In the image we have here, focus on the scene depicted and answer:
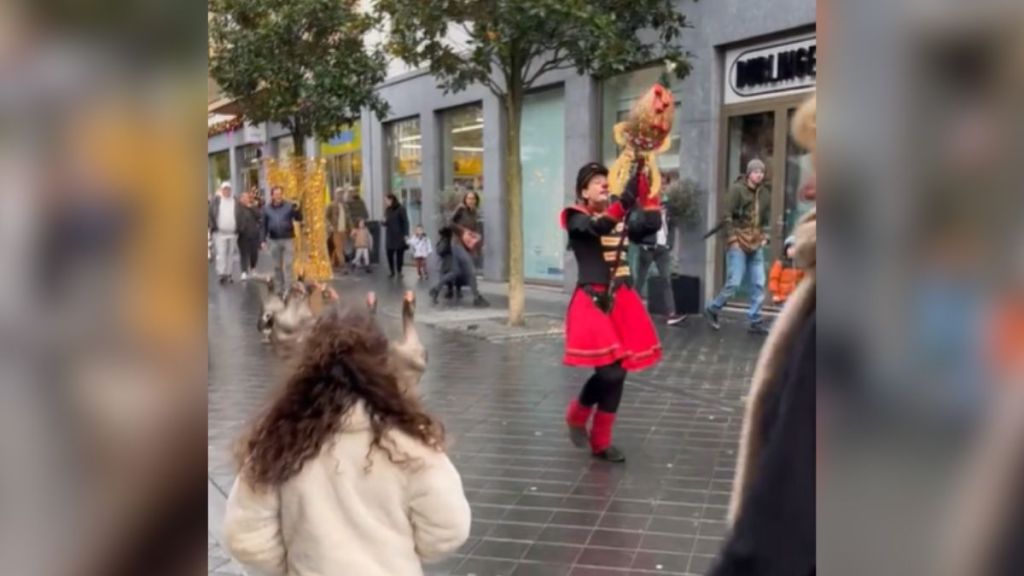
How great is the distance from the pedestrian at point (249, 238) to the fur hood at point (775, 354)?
17204mm

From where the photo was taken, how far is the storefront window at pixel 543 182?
52.5 ft

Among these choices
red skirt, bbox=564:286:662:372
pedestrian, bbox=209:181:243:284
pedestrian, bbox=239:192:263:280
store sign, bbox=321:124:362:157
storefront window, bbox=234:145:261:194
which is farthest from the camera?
storefront window, bbox=234:145:261:194

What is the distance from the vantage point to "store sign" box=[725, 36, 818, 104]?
11109 mm

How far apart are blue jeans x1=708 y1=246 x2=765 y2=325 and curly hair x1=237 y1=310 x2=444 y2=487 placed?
8.52 meters

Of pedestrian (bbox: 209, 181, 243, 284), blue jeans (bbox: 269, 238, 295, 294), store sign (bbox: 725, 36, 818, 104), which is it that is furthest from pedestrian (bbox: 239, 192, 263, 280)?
store sign (bbox: 725, 36, 818, 104)

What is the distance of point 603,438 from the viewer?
542 centimetres

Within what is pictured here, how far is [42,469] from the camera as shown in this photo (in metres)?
0.65

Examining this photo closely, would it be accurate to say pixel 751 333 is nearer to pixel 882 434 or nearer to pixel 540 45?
pixel 540 45

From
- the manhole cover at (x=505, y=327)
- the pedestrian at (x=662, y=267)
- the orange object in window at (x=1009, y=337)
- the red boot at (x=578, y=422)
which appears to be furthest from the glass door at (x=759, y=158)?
the orange object in window at (x=1009, y=337)

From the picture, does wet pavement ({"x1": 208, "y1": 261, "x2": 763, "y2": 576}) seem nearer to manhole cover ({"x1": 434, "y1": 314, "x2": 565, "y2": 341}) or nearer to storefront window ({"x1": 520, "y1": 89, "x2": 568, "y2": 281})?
manhole cover ({"x1": 434, "y1": 314, "x2": 565, "y2": 341})

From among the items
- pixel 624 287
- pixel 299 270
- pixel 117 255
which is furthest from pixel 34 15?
pixel 299 270

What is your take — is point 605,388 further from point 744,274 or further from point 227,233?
point 227,233

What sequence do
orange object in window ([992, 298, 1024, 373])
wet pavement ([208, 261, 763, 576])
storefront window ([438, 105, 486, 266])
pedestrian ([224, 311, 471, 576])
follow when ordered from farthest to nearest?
1. storefront window ([438, 105, 486, 266])
2. wet pavement ([208, 261, 763, 576])
3. pedestrian ([224, 311, 471, 576])
4. orange object in window ([992, 298, 1024, 373])

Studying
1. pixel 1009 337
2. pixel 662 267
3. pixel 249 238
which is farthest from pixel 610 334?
pixel 249 238
